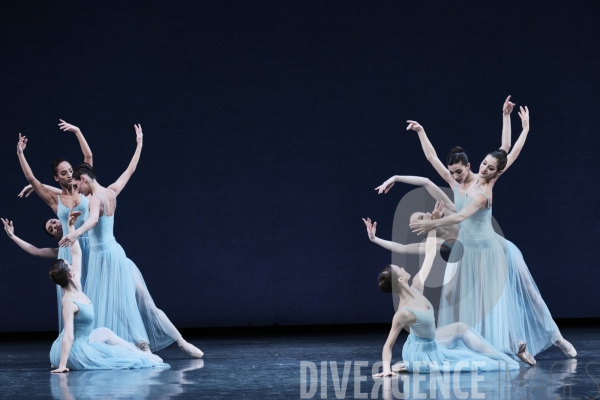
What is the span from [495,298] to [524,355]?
0.35 m

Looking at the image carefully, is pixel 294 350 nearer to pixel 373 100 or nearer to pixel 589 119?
pixel 373 100

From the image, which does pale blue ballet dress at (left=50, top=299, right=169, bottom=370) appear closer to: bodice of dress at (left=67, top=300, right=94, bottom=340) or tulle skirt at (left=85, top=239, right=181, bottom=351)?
bodice of dress at (left=67, top=300, right=94, bottom=340)

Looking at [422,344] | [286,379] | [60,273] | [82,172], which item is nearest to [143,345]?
[60,273]

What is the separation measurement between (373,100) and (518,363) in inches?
116

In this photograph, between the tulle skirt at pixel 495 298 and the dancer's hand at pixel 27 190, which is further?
the dancer's hand at pixel 27 190

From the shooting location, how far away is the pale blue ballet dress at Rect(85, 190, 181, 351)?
176 inches

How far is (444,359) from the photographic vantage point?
3.78 metres

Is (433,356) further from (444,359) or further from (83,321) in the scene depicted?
(83,321)

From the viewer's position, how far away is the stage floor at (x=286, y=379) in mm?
3176

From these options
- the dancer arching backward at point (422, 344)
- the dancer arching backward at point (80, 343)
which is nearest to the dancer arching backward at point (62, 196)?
the dancer arching backward at point (80, 343)

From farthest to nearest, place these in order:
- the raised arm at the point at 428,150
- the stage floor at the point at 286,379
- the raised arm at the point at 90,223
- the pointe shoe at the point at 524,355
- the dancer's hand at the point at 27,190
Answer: the dancer's hand at the point at 27,190
the raised arm at the point at 428,150
the raised arm at the point at 90,223
the pointe shoe at the point at 524,355
the stage floor at the point at 286,379

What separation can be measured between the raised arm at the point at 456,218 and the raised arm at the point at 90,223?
1714mm

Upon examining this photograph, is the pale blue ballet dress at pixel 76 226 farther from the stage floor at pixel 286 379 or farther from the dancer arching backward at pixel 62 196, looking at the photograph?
the stage floor at pixel 286 379

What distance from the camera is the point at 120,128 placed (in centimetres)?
608
